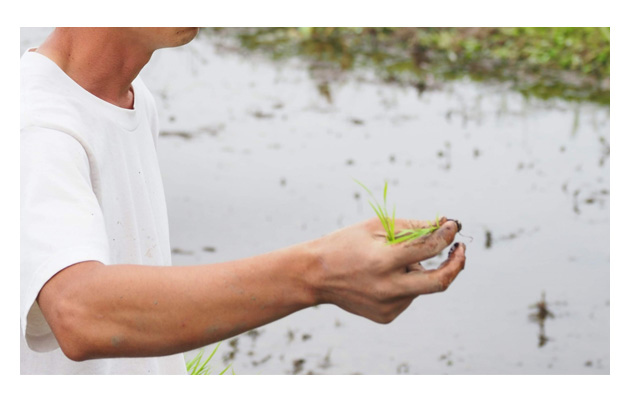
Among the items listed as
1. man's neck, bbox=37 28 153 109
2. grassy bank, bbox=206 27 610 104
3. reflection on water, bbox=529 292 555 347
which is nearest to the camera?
man's neck, bbox=37 28 153 109

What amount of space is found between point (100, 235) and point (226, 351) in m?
2.53

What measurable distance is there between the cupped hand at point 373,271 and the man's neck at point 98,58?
2.05 ft

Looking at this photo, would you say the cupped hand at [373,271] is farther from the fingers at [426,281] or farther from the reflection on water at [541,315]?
the reflection on water at [541,315]

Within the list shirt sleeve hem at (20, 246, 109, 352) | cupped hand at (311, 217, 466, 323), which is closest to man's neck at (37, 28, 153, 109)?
shirt sleeve hem at (20, 246, 109, 352)

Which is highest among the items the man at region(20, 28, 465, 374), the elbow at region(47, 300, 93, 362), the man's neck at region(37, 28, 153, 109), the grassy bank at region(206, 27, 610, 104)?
the grassy bank at region(206, 27, 610, 104)

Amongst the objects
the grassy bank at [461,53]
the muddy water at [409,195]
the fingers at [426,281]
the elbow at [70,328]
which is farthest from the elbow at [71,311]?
the grassy bank at [461,53]

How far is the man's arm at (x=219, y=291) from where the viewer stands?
1.08m

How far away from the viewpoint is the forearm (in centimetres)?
108

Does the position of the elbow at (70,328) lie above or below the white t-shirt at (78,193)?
below

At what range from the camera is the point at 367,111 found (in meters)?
6.18

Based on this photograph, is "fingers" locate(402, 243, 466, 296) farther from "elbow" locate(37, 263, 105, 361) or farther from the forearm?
"elbow" locate(37, 263, 105, 361)

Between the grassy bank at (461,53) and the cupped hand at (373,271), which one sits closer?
the cupped hand at (373,271)

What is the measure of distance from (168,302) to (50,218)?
0.22m

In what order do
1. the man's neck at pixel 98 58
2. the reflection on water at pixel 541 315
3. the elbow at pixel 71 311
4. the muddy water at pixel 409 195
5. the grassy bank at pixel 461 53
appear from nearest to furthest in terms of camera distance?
the elbow at pixel 71 311
the man's neck at pixel 98 58
the muddy water at pixel 409 195
the reflection on water at pixel 541 315
the grassy bank at pixel 461 53
